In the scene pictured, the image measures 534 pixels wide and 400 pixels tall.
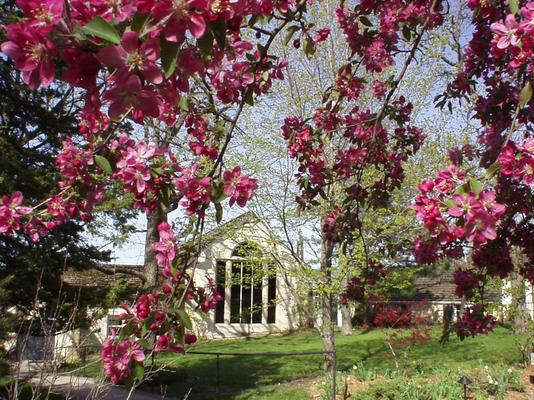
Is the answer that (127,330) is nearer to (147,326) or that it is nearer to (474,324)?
(147,326)

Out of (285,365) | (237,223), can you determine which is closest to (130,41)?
(237,223)

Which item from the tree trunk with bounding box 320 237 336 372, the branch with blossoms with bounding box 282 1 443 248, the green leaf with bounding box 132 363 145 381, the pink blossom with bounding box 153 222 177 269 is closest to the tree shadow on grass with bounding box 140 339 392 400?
the tree trunk with bounding box 320 237 336 372

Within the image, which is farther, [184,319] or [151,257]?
[151,257]

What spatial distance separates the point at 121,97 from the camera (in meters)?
0.94

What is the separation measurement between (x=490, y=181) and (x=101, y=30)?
1368 millimetres

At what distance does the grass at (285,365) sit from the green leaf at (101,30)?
7.20 metres

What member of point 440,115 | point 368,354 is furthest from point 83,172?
point 368,354

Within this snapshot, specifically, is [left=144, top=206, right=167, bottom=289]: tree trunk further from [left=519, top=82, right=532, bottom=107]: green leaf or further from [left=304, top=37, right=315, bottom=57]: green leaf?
[left=519, top=82, right=532, bottom=107]: green leaf

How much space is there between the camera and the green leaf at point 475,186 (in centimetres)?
145

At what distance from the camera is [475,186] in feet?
4.80

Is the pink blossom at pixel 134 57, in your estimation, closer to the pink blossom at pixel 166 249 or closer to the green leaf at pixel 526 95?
the pink blossom at pixel 166 249

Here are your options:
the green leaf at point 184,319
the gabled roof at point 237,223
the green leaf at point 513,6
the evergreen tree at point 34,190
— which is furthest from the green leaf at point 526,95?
the gabled roof at point 237,223

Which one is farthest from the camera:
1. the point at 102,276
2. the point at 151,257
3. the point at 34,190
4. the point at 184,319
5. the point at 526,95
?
the point at 102,276

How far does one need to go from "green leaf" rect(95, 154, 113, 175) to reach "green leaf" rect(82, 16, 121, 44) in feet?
2.74
